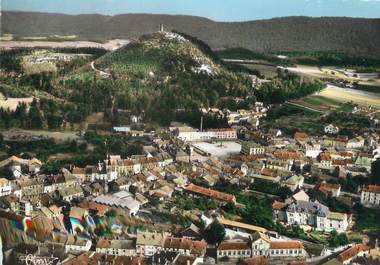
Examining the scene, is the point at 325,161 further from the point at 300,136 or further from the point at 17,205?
the point at 17,205

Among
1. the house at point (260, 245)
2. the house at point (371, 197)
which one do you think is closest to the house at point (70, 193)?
the house at point (260, 245)

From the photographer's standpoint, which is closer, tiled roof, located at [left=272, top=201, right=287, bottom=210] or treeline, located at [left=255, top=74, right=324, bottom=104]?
tiled roof, located at [left=272, top=201, right=287, bottom=210]

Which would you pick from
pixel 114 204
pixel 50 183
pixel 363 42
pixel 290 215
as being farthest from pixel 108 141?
pixel 363 42

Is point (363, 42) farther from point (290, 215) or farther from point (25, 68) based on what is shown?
point (25, 68)

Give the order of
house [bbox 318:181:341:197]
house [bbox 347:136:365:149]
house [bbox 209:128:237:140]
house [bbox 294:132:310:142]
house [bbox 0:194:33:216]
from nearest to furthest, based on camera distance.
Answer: house [bbox 0:194:33:216] < house [bbox 318:181:341:197] < house [bbox 347:136:365:149] < house [bbox 294:132:310:142] < house [bbox 209:128:237:140]

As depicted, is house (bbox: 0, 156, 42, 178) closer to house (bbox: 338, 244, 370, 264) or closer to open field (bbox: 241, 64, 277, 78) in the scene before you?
house (bbox: 338, 244, 370, 264)

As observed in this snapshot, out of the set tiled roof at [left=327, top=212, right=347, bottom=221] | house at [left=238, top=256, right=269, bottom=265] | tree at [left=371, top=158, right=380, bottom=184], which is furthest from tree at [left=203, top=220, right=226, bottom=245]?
tree at [left=371, top=158, right=380, bottom=184]

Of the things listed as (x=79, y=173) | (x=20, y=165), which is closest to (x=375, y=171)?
(x=79, y=173)
